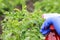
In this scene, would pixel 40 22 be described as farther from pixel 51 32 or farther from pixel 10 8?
pixel 10 8

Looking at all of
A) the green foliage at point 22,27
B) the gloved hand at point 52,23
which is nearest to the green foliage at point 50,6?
the green foliage at point 22,27

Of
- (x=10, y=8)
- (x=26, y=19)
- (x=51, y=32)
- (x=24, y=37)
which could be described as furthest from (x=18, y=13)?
(x=10, y=8)

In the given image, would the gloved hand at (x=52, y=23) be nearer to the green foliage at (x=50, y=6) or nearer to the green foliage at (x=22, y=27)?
the green foliage at (x=22, y=27)

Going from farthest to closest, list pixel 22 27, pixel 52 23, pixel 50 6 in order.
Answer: pixel 50 6 < pixel 22 27 < pixel 52 23

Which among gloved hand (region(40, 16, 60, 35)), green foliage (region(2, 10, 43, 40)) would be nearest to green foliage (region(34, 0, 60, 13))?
green foliage (region(2, 10, 43, 40))

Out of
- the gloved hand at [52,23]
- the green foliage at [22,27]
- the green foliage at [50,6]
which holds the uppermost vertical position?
the green foliage at [50,6]

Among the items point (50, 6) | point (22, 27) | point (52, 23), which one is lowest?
point (52, 23)

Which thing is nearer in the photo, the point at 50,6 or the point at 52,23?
the point at 52,23

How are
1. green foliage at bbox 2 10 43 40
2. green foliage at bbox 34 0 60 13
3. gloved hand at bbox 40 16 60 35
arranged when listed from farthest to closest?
green foliage at bbox 34 0 60 13
green foliage at bbox 2 10 43 40
gloved hand at bbox 40 16 60 35

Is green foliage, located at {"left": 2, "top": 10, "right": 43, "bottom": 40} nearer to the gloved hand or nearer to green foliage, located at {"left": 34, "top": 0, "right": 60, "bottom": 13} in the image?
the gloved hand

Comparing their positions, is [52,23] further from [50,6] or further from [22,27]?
[50,6]

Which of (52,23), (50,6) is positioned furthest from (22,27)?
(50,6)

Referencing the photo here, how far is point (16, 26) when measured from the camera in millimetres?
3453

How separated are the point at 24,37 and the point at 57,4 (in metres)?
2.20
